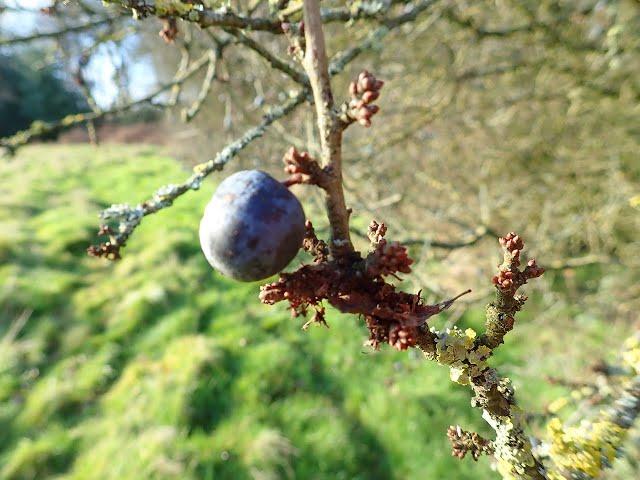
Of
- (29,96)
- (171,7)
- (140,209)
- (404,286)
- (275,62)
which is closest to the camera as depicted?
(171,7)

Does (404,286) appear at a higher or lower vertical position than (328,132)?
lower

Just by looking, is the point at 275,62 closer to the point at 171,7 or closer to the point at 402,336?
the point at 171,7

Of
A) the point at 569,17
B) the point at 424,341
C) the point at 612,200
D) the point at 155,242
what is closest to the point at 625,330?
the point at 612,200

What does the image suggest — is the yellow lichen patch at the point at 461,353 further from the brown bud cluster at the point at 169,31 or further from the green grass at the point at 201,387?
the green grass at the point at 201,387

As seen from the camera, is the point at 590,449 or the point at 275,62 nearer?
the point at 590,449

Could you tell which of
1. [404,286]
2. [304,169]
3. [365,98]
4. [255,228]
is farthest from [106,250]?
→ [404,286]

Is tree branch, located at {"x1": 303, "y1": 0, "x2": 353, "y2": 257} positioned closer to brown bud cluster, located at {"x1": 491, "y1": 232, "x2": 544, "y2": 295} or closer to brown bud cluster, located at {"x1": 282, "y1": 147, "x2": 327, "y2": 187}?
brown bud cluster, located at {"x1": 282, "y1": 147, "x2": 327, "y2": 187}
